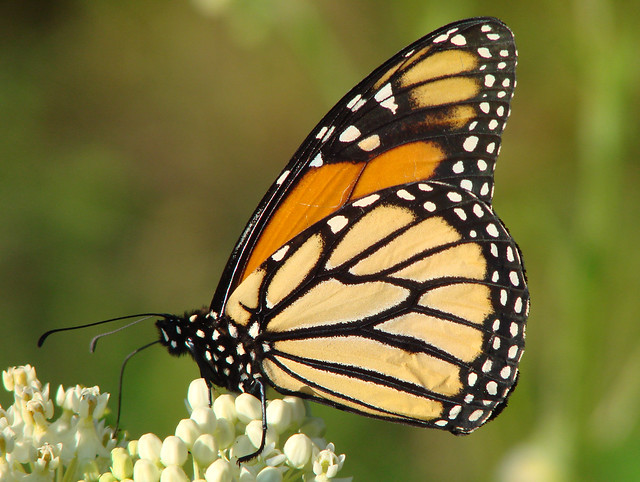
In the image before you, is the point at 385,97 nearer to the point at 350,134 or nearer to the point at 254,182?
the point at 350,134

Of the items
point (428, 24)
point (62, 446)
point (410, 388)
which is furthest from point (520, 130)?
point (62, 446)

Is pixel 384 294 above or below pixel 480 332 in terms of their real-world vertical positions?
above

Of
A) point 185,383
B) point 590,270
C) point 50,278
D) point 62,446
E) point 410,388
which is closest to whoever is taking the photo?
point 62,446

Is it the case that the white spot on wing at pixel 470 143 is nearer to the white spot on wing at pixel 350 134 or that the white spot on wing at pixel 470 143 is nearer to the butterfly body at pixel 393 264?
the butterfly body at pixel 393 264

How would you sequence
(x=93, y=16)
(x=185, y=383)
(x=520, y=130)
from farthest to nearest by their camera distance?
(x=93, y=16) → (x=520, y=130) → (x=185, y=383)

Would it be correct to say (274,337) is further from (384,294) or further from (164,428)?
(164,428)

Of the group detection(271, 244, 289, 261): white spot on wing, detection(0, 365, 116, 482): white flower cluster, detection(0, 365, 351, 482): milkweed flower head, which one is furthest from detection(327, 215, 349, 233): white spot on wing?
detection(0, 365, 116, 482): white flower cluster

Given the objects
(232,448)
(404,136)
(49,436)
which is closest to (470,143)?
(404,136)

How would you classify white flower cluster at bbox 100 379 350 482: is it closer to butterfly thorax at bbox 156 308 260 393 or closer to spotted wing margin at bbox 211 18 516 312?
butterfly thorax at bbox 156 308 260 393
